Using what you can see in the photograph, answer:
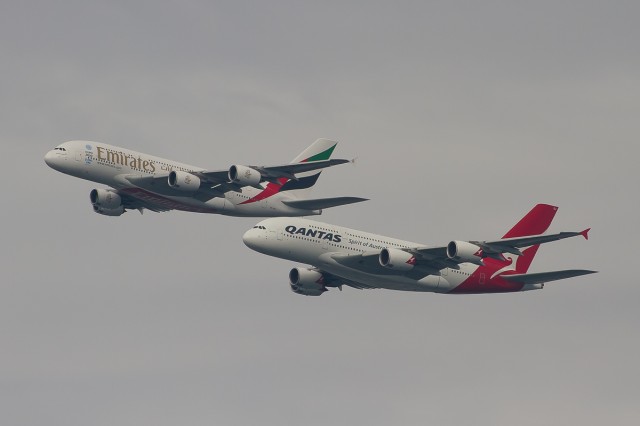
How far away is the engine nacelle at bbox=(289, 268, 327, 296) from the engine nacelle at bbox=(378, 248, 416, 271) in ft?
33.4

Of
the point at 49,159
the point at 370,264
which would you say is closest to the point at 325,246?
the point at 370,264

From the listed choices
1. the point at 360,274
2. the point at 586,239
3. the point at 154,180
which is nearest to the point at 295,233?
the point at 360,274

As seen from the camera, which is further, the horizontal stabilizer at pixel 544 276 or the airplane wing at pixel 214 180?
the airplane wing at pixel 214 180

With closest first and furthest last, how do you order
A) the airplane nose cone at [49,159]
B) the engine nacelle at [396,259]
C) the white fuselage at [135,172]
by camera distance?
the engine nacelle at [396,259] → the white fuselage at [135,172] → the airplane nose cone at [49,159]

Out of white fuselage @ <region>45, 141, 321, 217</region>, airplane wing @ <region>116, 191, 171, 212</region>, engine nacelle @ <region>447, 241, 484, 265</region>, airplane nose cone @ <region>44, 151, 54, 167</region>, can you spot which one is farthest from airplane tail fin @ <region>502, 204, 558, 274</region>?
airplane nose cone @ <region>44, 151, 54, 167</region>

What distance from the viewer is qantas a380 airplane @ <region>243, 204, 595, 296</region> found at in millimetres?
107375

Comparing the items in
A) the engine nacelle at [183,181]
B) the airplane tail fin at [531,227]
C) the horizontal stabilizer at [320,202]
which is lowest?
the airplane tail fin at [531,227]

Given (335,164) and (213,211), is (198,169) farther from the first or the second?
(335,164)

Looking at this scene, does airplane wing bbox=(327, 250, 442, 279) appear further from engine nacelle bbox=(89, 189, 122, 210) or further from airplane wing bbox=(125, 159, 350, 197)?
engine nacelle bbox=(89, 189, 122, 210)

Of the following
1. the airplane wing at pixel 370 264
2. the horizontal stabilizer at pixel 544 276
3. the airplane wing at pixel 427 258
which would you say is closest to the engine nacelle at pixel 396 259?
the airplane wing at pixel 427 258

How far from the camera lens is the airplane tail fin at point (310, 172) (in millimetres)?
122250

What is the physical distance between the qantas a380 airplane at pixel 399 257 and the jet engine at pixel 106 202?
15.5 meters

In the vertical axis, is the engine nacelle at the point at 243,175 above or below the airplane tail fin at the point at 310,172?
below

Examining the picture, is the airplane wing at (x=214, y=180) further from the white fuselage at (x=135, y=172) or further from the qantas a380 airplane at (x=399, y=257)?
the qantas a380 airplane at (x=399, y=257)
